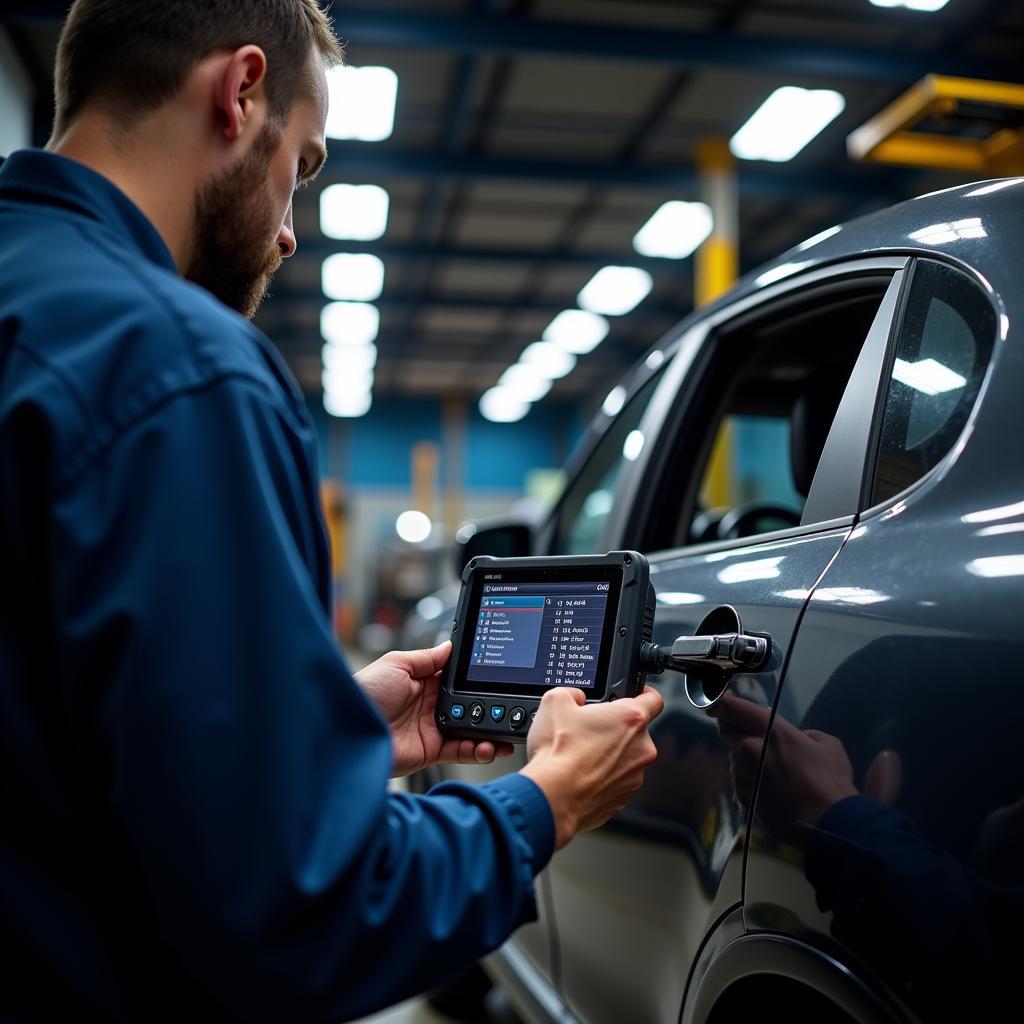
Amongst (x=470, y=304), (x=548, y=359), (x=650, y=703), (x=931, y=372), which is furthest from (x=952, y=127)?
(x=548, y=359)

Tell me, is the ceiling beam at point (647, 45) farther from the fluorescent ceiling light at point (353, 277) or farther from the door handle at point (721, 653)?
the door handle at point (721, 653)

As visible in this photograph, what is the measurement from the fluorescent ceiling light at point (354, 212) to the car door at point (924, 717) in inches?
364

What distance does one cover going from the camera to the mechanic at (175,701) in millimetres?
752

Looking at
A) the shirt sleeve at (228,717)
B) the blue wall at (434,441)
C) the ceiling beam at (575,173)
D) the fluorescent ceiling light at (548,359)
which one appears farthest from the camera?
the blue wall at (434,441)

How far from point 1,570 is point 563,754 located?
1.83ft

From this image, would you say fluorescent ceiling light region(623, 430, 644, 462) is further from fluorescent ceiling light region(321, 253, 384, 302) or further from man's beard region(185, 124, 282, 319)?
fluorescent ceiling light region(321, 253, 384, 302)

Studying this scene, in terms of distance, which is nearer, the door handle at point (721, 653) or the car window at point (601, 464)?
the door handle at point (721, 653)

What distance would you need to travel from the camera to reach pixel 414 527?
20.1 metres

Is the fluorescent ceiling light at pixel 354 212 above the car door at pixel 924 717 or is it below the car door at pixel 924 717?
above

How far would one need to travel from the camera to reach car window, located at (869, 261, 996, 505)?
3.88 ft

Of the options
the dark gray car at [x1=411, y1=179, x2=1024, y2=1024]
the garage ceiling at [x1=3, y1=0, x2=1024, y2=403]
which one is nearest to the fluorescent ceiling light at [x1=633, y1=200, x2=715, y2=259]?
the garage ceiling at [x1=3, y1=0, x2=1024, y2=403]

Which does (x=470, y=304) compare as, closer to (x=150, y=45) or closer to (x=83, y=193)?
(x=150, y=45)

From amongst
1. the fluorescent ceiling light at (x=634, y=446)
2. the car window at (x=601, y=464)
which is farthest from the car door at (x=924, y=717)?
the car window at (x=601, y=464)

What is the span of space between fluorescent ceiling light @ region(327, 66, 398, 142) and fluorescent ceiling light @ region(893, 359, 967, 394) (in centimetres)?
640
